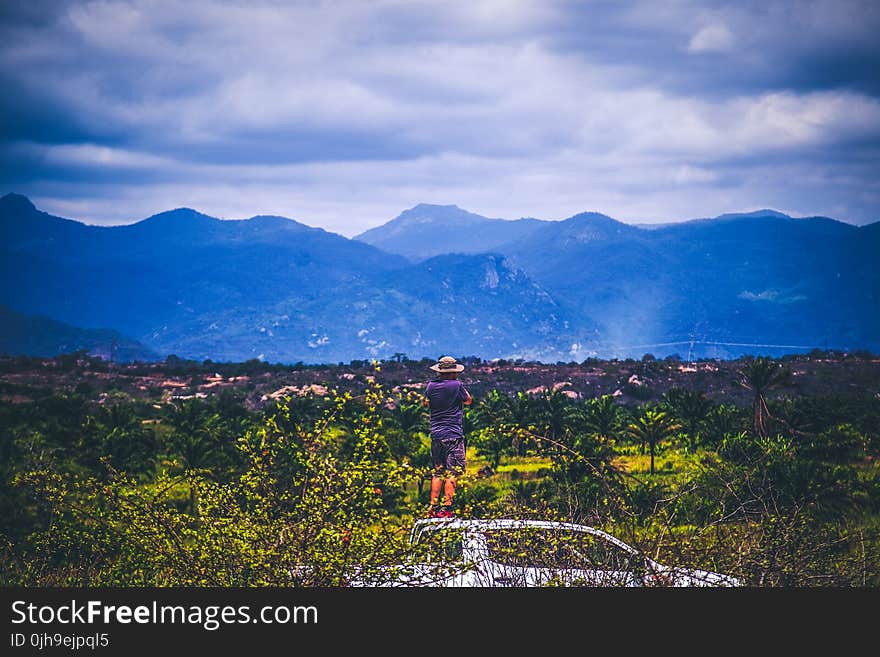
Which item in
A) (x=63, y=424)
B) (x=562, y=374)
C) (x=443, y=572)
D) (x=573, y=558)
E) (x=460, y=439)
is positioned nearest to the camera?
(x=443, y=572)

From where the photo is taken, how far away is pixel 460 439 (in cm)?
1103

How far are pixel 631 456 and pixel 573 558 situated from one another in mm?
20403

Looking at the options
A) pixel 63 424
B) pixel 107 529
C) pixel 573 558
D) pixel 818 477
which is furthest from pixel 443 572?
pixel 63 424

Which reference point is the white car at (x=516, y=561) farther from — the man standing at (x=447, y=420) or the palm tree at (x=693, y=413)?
the palm tree at (x=693, y=413)

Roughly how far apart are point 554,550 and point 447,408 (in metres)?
3.96

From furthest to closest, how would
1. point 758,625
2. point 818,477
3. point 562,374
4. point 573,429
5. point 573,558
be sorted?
1. point 562,374
2. point 573,429
3. point 818,477
4. point 573,558
5. point 758,625

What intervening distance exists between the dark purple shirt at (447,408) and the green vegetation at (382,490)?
422 mm

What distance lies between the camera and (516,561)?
7551 millimetres

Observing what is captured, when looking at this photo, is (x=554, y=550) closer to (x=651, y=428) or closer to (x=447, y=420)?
(x=447, y=420)

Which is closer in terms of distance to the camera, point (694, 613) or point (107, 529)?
point (694, 613)

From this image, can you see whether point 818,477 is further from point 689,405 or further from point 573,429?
point 689,405

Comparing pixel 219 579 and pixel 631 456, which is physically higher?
pixel 219 579

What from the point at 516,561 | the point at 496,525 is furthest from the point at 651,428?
the point at 516,561

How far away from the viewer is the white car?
7113 millimetres
